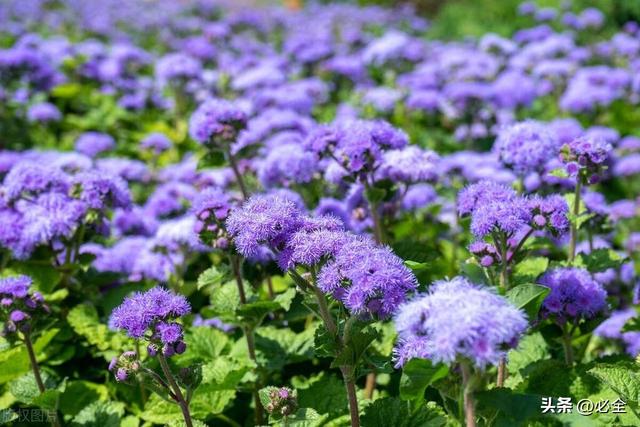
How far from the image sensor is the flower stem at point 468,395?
2.13 meters

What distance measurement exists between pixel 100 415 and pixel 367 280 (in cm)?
170

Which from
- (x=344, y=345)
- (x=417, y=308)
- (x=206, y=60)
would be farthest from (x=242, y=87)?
(x=417, y=308)

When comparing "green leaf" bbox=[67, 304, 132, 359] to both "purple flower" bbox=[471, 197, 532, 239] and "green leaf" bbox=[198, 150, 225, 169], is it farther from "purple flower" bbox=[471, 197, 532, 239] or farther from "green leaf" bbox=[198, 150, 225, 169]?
"purple flower" bbox=[471, 197, 532, 239]

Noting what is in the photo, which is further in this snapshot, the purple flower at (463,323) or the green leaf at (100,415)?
the green leaf at (100,415)

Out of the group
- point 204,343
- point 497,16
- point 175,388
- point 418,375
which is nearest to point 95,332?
point 204,343

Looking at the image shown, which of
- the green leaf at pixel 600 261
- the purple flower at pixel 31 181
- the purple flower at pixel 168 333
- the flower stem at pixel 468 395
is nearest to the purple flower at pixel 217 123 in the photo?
the purple flower at pixel 31 181

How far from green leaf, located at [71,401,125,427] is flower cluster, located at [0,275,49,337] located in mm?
490

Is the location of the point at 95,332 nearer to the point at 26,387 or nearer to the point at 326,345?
the point at 26,387

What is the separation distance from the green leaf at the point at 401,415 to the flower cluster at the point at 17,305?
57.8 inches

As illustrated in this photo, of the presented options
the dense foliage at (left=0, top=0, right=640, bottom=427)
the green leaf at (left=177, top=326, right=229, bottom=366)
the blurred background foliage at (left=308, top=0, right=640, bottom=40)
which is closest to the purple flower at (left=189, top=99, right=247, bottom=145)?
the dense foliage at (left=0, top=0, right=640, bottom=427)

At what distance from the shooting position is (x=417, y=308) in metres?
2.07

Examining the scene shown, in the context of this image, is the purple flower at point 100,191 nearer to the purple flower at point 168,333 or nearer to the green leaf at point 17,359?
the green leaf at point 17,359

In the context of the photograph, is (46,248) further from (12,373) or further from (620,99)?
(620,99)

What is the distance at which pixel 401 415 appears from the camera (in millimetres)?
2773
